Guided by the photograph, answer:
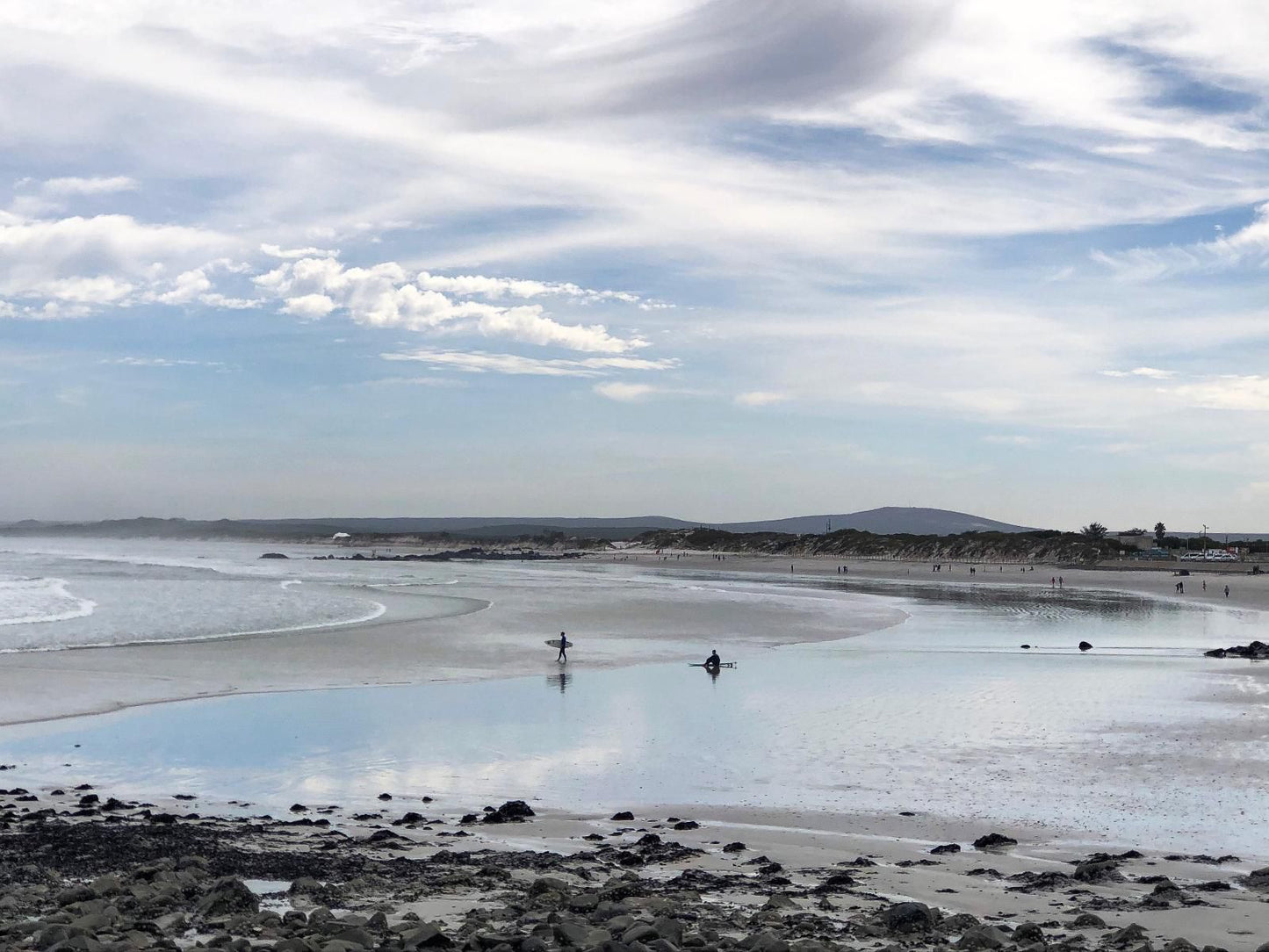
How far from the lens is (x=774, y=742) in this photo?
17.6 metres

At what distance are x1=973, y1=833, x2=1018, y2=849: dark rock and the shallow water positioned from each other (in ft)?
3.68

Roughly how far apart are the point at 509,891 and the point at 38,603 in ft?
133

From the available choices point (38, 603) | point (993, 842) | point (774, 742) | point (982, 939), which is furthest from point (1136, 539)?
point (982, 939)

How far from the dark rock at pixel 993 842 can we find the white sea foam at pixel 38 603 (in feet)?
108

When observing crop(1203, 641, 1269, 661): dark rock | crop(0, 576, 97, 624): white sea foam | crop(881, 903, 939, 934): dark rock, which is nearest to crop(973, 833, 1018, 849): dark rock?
crop(881, 903, 939, 934): dark rock

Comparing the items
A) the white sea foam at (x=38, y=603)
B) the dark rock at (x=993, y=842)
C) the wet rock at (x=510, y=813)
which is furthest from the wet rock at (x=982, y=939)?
the white sea foam at (x=38, y=603)

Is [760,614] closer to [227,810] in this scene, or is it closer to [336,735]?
[336,735]

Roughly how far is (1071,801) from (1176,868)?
2.99 meters

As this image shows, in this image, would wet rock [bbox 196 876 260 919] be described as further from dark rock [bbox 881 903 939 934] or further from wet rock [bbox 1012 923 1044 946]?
wet rock [bbox 1012 923 1044 946]

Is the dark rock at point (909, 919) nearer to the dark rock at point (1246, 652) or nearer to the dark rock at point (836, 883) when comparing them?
the dark rock at point (836, 883)

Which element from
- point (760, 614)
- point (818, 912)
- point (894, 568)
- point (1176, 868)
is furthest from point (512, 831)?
point (894, 568)

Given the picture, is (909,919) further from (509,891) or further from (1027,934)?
(509,891)

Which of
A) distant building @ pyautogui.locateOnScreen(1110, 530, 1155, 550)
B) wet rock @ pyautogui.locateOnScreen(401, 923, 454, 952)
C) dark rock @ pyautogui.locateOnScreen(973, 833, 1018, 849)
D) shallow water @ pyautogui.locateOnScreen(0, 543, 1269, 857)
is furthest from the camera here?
distant building @ pyautogui.locateOnScreen(1110, 530, 1155, 550)

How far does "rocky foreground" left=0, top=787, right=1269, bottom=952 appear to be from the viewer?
318 inches
